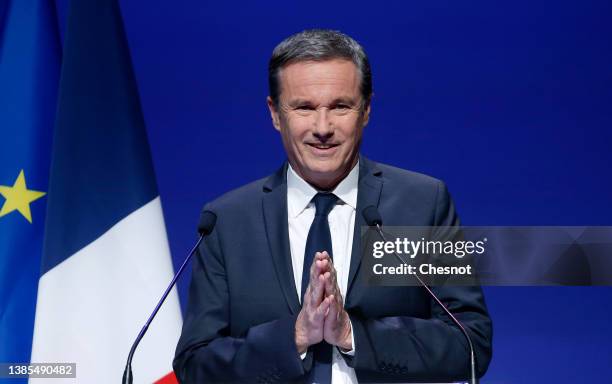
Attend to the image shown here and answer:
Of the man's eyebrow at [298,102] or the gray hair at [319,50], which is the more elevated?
the gray hair at [319,50]

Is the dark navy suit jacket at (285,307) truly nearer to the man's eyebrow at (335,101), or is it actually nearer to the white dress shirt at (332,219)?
the white dress shirt at (332,219)

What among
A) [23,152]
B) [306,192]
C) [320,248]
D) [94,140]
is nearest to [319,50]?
[306,192]

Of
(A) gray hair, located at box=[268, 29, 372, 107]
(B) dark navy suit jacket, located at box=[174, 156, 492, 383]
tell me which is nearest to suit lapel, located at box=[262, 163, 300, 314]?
(B) dark navy suit jacket, located at box=[174, 156, 492, 383]

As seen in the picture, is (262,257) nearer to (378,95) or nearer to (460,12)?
(378,95)

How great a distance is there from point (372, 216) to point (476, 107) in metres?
A: 1.37

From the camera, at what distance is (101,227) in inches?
99.2

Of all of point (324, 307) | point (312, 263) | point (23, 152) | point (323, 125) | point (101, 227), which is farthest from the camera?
point (23, 152)

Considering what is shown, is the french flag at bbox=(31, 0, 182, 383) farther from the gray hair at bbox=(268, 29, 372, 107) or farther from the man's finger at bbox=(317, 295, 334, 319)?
the man's finger at bbox=(317, 295, 334, 319)

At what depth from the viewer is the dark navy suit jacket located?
63.5 inches

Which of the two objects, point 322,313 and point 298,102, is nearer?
point 322,313

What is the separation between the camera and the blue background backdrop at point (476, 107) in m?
2.90

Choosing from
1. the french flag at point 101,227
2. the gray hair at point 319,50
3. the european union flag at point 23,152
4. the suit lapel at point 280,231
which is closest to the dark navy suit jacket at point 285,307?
the suit lapel at point 280,231

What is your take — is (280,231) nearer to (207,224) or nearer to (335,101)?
(207,224)

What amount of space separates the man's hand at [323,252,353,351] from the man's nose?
0.36 meters
